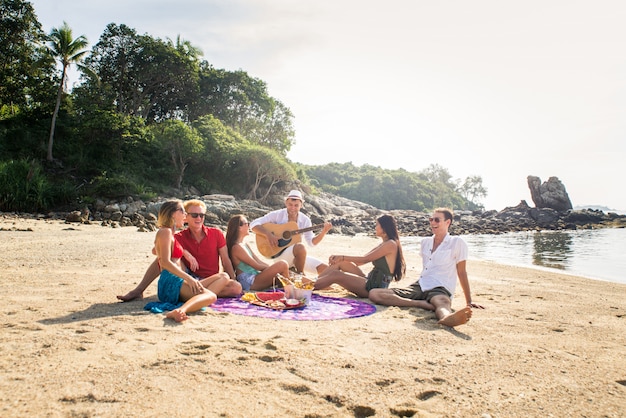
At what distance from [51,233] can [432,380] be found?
38.3 feet

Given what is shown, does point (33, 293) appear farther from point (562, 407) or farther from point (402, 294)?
point (562, 407)

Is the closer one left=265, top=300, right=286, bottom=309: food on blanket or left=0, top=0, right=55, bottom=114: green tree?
left=265, top=300, right=286, bottom=309: food on blanket

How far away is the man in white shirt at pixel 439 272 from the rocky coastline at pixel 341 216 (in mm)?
8279

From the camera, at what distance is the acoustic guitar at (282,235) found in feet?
23.8

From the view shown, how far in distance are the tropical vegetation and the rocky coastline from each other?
6.51ft

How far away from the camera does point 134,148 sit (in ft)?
92.8

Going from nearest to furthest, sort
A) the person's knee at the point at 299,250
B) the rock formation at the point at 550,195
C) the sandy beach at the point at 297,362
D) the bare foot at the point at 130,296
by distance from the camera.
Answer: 1. the sandy beach at the point at 297,362
2. the bare foot at the point at 130,296
3. the person's knee at the point at 299,250
4. the rock formation at the point at 550,195

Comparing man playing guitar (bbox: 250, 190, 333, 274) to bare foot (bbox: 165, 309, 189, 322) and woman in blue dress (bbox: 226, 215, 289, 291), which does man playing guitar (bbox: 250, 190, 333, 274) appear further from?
bare foot (bbox: 165, 309, 189, 322)

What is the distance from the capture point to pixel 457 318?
168 inches

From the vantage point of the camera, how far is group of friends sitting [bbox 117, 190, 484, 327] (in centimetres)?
464

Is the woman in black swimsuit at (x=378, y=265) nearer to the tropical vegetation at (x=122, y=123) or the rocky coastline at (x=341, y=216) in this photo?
the rocky coastline at (x=341, y=216)

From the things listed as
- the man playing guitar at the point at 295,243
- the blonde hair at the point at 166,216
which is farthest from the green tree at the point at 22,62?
the blonde hair at the point at 166,216

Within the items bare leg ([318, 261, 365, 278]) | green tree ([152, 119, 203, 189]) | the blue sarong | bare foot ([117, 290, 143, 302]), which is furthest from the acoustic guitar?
green tree ([152, 119, 203, 189])

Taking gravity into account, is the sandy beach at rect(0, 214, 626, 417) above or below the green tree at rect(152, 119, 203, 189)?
below
